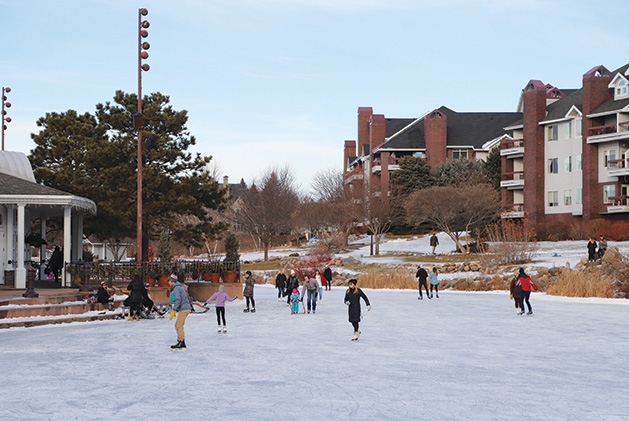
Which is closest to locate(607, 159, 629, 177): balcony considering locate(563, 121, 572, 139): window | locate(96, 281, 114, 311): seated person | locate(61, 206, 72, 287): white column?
locate(563, 121, 572, 139): window

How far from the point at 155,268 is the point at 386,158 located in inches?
2235

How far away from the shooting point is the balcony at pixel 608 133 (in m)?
58.5

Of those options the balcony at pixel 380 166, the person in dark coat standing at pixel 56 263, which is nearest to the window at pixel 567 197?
the balcony at pixel 380 166

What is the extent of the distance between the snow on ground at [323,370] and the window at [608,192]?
39416 millimetres

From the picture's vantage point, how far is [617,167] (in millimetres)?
59781

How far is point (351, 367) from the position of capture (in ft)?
45.2

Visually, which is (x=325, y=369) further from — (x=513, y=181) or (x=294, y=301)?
(x=513, y=181)

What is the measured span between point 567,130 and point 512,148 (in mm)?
5749

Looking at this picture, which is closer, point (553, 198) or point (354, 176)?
point (553, 198)

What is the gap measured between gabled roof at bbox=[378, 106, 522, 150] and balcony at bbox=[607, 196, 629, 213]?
26.9 metres

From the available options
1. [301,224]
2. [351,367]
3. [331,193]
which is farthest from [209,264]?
[331,193]

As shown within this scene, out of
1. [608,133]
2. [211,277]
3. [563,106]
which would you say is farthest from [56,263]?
[563,106]

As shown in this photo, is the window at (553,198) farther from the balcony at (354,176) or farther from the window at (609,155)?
the balcony at (354,176)

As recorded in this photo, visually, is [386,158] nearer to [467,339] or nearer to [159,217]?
[159,217]
